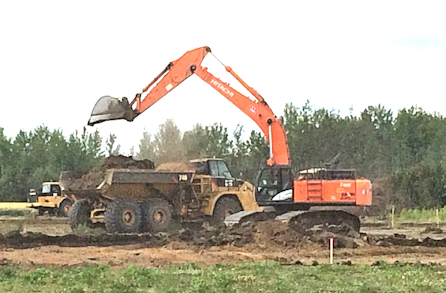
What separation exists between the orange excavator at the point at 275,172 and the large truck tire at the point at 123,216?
271cm

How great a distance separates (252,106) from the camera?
24828 mm

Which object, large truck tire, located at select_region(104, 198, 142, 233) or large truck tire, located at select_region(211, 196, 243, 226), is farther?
large truck tire, located at select_region(211, 196, 243, 226)

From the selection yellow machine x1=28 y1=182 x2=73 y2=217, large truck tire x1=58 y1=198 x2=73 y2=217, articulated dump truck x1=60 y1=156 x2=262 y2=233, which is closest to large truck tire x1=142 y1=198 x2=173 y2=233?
articulated dump truck x1=60 y1=156 x2=262 y2=233

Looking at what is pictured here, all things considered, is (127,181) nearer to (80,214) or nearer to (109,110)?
(109,110)

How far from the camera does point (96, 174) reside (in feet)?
82.3

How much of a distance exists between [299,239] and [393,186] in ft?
80.7

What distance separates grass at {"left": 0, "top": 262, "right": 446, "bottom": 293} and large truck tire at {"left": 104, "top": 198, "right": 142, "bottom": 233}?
9232 millimetres

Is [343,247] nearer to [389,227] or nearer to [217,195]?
[217,195]

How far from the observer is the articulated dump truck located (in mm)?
24141

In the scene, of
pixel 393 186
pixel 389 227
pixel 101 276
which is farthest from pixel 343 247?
pixel 393 186

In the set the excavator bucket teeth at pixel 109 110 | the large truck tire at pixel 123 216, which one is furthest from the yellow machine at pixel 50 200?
the excavator bucket teeth at pixel 109 110

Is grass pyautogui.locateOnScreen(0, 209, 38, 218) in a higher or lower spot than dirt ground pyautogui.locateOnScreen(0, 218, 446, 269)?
higher

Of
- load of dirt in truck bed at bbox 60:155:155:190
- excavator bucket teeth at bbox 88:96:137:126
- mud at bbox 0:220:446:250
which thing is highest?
excavator bucket teeth at bbox 88:96:137:126

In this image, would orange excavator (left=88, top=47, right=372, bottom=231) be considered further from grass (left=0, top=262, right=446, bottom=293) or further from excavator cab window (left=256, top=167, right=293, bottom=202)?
grass (left=0, top=262, right=446, bottom=293)
